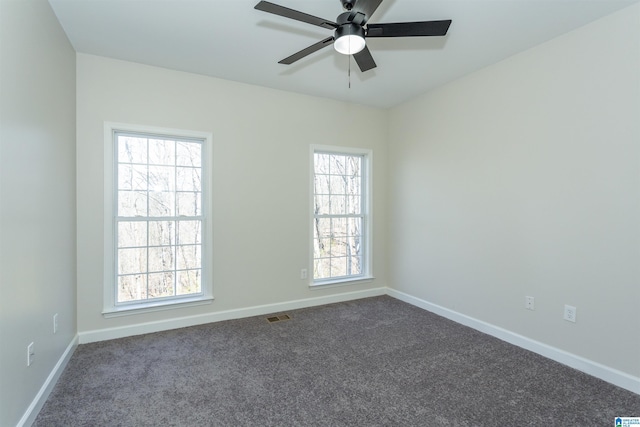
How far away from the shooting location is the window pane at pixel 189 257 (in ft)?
11.1

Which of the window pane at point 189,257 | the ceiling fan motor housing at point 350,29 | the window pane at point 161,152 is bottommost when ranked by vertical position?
the window pane at point 189,257

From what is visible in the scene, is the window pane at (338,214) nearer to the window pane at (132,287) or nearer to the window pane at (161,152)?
the window pane at (161,152)

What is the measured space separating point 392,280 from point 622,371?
2492 millimetres

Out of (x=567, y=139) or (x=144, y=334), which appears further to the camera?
(x=144, y=334)

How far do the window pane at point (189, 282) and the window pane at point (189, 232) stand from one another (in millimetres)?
335

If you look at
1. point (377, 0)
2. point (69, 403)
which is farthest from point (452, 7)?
point (69, 403)

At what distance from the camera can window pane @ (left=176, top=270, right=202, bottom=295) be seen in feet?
11.1

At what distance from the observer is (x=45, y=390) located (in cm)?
203

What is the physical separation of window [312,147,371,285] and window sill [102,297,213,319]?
1.44m

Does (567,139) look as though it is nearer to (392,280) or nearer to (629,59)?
(629,59)

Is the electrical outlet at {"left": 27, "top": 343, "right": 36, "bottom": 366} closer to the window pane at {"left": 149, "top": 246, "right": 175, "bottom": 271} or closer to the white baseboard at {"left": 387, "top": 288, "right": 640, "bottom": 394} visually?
the window pane at {"left": 149, "top": 246, "right": 175, "bottom": 271}

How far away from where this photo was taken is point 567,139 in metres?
2.53

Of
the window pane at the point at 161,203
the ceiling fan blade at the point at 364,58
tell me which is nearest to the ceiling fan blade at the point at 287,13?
the ceiling fan blade at the point at 364,58

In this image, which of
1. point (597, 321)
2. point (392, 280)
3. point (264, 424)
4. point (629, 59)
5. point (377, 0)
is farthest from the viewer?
point (392, 280)
